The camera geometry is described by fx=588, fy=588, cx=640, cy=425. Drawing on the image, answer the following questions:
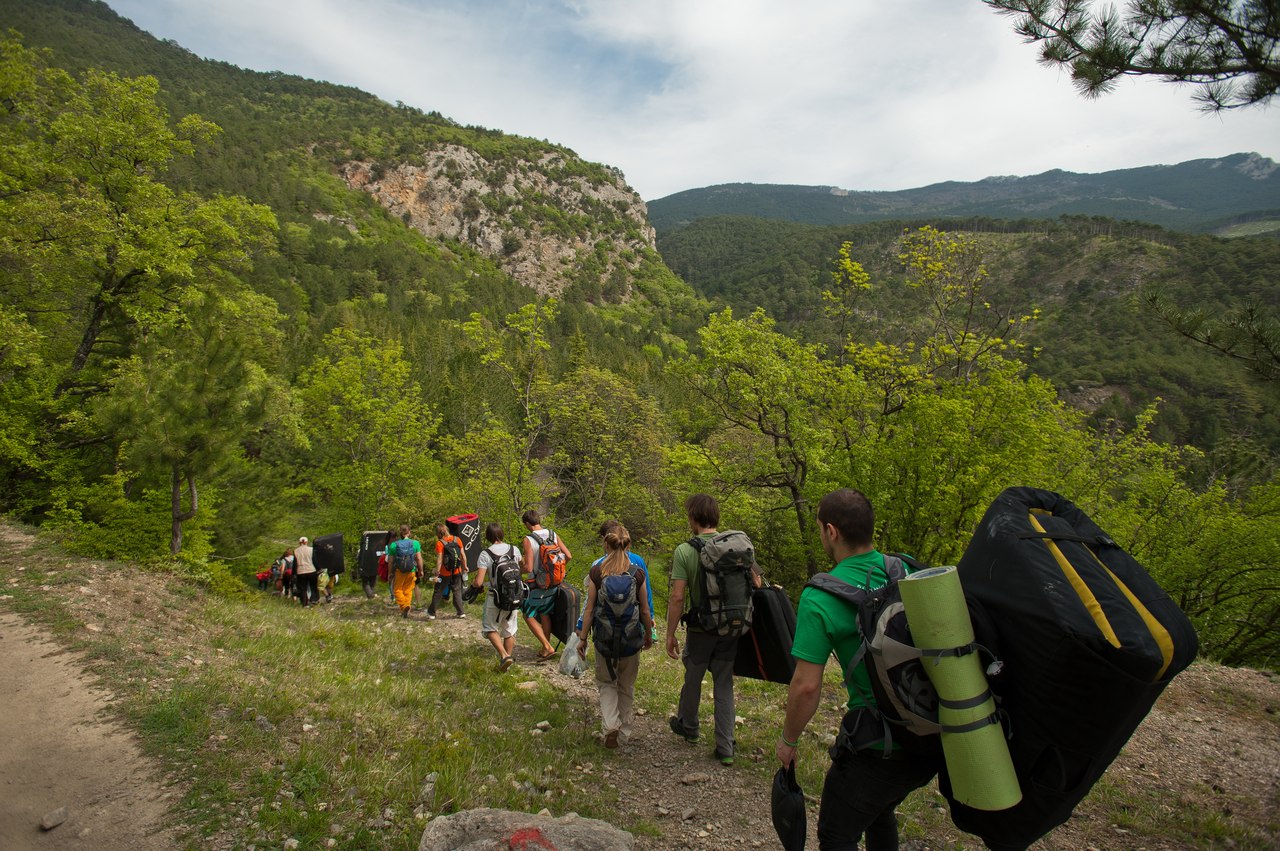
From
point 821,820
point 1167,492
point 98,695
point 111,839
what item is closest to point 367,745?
point 111,839

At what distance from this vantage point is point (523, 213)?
535 ft

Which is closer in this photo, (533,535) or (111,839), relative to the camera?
(111,839)

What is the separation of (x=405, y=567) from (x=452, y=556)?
3.90ft

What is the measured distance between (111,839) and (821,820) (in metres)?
4.00

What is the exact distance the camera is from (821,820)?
9.11 feet

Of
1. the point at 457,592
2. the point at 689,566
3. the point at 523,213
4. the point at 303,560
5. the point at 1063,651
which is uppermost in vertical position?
the point at 523,213

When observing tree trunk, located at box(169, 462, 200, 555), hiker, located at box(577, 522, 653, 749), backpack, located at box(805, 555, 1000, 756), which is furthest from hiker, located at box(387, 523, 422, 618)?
backpack, located at box(805, 555, 1000, 756)

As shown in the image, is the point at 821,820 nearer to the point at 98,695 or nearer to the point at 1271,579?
the point at 98,695

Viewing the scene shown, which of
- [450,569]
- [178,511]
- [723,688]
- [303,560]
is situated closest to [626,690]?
[723,688]

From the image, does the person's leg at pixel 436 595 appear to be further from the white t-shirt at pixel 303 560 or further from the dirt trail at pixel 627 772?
the dirt trail at pixel 627 772

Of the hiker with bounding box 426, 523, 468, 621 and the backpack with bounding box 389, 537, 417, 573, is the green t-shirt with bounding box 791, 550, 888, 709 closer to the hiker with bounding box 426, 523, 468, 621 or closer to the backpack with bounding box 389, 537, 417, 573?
the hiker with bounding box 426, 523, 468, 621

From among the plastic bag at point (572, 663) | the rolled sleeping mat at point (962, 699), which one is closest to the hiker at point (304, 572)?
the plastic bag at point (572, 663)

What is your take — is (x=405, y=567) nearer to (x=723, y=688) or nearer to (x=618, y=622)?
(x=618, y=622)

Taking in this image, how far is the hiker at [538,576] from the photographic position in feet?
23.0
